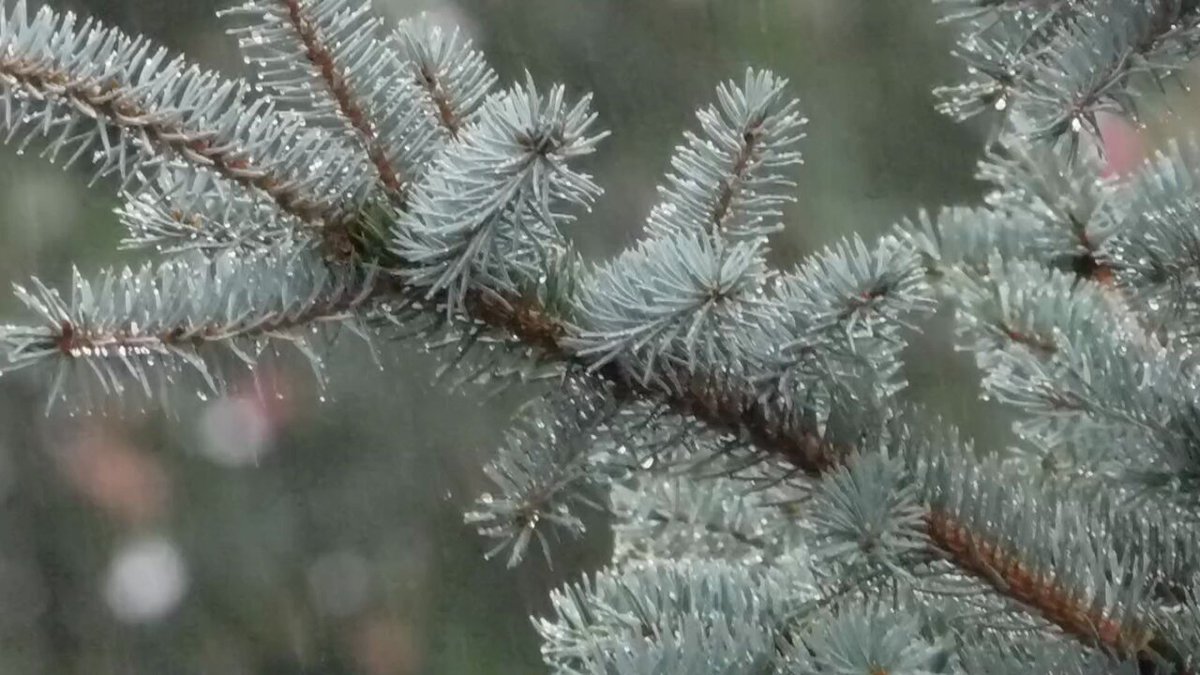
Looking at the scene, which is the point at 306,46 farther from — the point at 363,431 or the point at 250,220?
the point at 363,431

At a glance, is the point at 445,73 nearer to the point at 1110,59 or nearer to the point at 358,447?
the point at 1110,59

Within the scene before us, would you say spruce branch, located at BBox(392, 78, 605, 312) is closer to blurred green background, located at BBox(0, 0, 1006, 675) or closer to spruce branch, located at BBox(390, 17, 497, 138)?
spruce branch, located at BBox(390, 17, 497, 138)

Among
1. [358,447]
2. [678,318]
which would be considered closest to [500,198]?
[678,318]

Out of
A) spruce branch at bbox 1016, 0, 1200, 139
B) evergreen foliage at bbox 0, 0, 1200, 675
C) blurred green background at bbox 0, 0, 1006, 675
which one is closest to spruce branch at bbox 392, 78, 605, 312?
evergreen foliage at bbox 0, 0, 1200, 675

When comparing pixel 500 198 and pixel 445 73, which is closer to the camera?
pixel 500 198

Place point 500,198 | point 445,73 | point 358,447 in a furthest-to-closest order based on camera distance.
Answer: point 358,447 < point 445,73 < point 500,198

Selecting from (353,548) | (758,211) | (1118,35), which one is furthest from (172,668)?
(1118,35)

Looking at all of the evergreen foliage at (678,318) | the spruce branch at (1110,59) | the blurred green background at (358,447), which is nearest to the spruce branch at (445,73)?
the evergreen foliage at (678,318)
